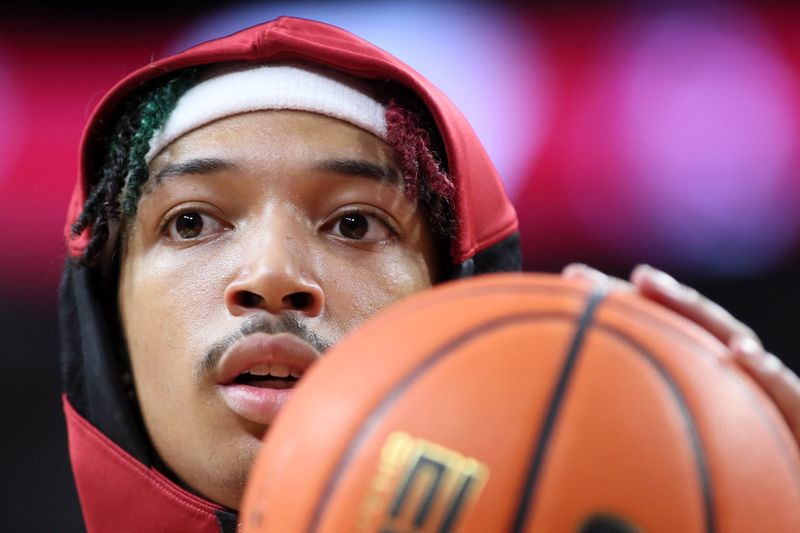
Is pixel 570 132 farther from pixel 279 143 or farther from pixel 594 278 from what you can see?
pixel 594 278

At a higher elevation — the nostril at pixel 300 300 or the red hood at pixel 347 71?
the red hood at pixel 347 71

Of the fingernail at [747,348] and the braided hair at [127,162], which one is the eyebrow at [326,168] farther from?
the fingernail at [747,348]

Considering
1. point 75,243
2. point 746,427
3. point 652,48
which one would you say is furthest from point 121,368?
point 652,48

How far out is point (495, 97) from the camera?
104 inches

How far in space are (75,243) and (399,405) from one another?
894 mm

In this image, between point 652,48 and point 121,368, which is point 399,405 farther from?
point 652,48

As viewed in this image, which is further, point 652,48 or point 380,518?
point 652,48

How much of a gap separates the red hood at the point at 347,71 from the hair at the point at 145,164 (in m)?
0.02

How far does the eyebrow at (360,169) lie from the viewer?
139 cm

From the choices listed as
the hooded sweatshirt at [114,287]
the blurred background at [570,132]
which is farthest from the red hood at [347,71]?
the blurred background at [570,132]

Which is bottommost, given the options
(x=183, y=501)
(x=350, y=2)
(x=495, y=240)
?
(x=183, y=501)

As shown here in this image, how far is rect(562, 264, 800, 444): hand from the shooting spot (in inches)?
37.0

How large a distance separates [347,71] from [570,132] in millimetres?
1302

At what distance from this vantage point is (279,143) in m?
1.40
